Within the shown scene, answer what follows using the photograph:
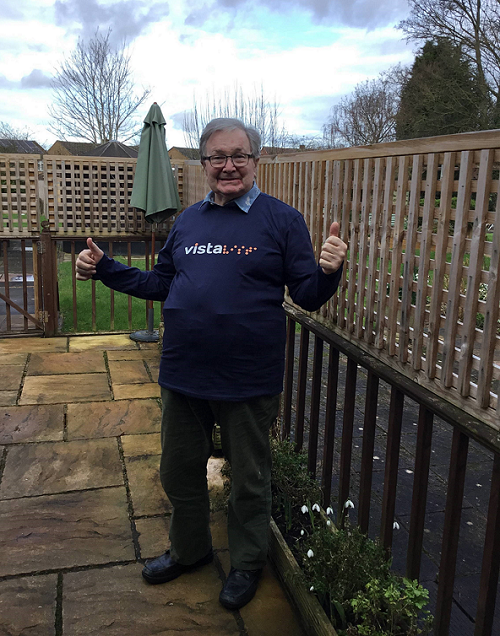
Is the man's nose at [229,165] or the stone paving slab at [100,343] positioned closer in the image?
the man's nose at [229,165]

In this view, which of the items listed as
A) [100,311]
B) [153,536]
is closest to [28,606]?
[153,536]

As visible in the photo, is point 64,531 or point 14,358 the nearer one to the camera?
point 64,531

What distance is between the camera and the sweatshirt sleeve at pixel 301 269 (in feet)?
6.65

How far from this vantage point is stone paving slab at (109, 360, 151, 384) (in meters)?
5.29

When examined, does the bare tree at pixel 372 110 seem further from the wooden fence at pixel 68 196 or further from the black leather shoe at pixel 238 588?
the black leather shoe at pixel 238 588

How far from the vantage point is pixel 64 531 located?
9.27 feet

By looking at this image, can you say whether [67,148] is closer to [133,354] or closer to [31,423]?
[133,354]

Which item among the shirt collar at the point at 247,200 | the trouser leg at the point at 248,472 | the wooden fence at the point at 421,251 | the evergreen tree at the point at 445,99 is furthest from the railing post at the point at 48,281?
the evergreen tree at the point at 445,99

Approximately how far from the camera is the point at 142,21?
25.3 meters

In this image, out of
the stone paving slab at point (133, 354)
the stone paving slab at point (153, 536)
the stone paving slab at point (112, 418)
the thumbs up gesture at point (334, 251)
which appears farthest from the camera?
the stone paving slab at point (133, 354)

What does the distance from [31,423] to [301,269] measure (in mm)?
2933

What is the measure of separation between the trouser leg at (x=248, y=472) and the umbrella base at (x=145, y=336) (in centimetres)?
439

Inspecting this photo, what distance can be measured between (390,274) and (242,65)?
22.0 meters

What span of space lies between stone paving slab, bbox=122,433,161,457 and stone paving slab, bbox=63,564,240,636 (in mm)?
1256
